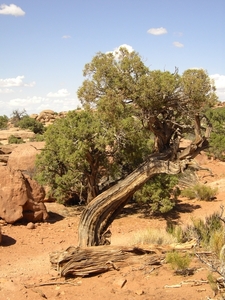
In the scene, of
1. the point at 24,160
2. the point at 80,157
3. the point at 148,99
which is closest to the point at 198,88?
the point at 148,99

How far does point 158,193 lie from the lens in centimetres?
1345

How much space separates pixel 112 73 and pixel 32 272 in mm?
4757

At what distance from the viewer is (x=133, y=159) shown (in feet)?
45.5

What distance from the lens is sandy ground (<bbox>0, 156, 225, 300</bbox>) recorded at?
20.0 feet

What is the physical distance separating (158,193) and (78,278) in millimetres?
6853

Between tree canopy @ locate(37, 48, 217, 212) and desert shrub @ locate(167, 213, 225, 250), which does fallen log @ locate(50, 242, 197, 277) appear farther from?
tree canopy @ locate(37, 48, 217, 212)

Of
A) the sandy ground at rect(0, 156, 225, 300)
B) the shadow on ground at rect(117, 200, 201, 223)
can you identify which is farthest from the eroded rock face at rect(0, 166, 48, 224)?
the shadow on ground at rect(117, 200, 201, 223)

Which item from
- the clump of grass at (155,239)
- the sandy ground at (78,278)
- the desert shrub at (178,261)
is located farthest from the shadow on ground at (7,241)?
the desert shrub at (178,261)

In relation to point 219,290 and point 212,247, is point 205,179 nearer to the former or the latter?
point 212,247

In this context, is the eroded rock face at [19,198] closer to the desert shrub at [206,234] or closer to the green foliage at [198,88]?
the desert shrub at [206,234]

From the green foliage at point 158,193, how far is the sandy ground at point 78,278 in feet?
1.50

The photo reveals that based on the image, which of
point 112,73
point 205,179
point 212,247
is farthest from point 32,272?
point 205,179

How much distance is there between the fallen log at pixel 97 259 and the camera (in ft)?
23.1

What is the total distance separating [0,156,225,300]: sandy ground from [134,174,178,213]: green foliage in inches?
18.0
